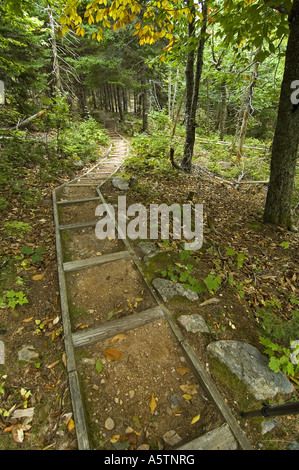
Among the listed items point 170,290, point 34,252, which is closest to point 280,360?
point 170,290

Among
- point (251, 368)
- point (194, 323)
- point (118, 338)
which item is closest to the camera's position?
point (251, 368)

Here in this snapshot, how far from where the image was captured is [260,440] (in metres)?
1.87

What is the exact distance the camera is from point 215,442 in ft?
5.99

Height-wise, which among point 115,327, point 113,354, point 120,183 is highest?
point 120,183

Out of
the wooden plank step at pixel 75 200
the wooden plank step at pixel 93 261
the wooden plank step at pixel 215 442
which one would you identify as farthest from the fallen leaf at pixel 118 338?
the wooden plank step at pixel 75 200

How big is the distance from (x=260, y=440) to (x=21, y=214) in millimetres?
5439

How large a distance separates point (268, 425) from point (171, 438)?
34.9 inches

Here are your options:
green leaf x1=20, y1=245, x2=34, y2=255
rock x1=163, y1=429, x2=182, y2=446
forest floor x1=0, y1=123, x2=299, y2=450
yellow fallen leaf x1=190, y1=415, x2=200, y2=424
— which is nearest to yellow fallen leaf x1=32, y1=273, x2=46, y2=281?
forest floor x1=0, y1=123, x2=299, y2=450

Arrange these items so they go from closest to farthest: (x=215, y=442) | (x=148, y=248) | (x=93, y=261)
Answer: (x=215, y=442), (x=93, y=261), (x=148, y=248)

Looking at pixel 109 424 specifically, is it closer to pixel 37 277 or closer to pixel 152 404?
pixel 152 404

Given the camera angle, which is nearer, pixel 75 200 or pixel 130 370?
pixel 130 370

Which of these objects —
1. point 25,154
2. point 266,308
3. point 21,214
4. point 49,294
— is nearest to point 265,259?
point 266,308

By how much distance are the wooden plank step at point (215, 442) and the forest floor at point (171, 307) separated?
7.2 inches

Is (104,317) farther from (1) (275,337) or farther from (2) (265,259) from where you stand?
(2) (265,259)
